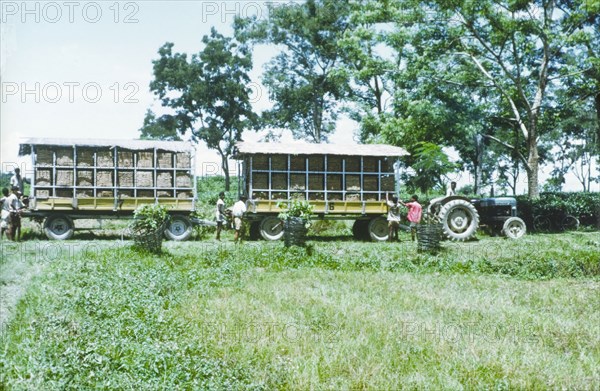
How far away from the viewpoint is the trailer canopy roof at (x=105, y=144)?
15.5 metres

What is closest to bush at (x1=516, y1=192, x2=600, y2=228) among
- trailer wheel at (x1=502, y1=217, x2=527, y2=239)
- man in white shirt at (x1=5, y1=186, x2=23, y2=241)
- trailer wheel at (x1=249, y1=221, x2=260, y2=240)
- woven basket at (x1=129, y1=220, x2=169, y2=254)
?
trailer wheel at (x1=502, y1=217, x2=527, y2=239)

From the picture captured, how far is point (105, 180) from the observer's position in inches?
638

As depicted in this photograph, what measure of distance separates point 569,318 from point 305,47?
29.7 metres

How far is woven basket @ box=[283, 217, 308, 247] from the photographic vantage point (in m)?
13.2

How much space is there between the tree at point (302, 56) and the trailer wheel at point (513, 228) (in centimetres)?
1798

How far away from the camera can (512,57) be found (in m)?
22.1

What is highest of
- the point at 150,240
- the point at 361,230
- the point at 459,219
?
the point at 459,219

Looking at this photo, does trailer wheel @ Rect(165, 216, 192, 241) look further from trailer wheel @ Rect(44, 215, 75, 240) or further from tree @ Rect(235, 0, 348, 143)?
tree @ Rect(235, 0, 348, 143)

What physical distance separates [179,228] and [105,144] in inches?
136

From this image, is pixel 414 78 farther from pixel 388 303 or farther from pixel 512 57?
pixel 388 303

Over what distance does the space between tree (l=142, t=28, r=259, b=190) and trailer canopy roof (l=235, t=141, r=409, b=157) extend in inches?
776

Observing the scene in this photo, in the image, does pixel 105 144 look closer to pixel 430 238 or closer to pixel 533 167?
pixel 430 238

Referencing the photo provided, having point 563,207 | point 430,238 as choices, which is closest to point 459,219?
point 430,238

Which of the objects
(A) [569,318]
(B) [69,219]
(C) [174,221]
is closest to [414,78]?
(C) [174,221]
